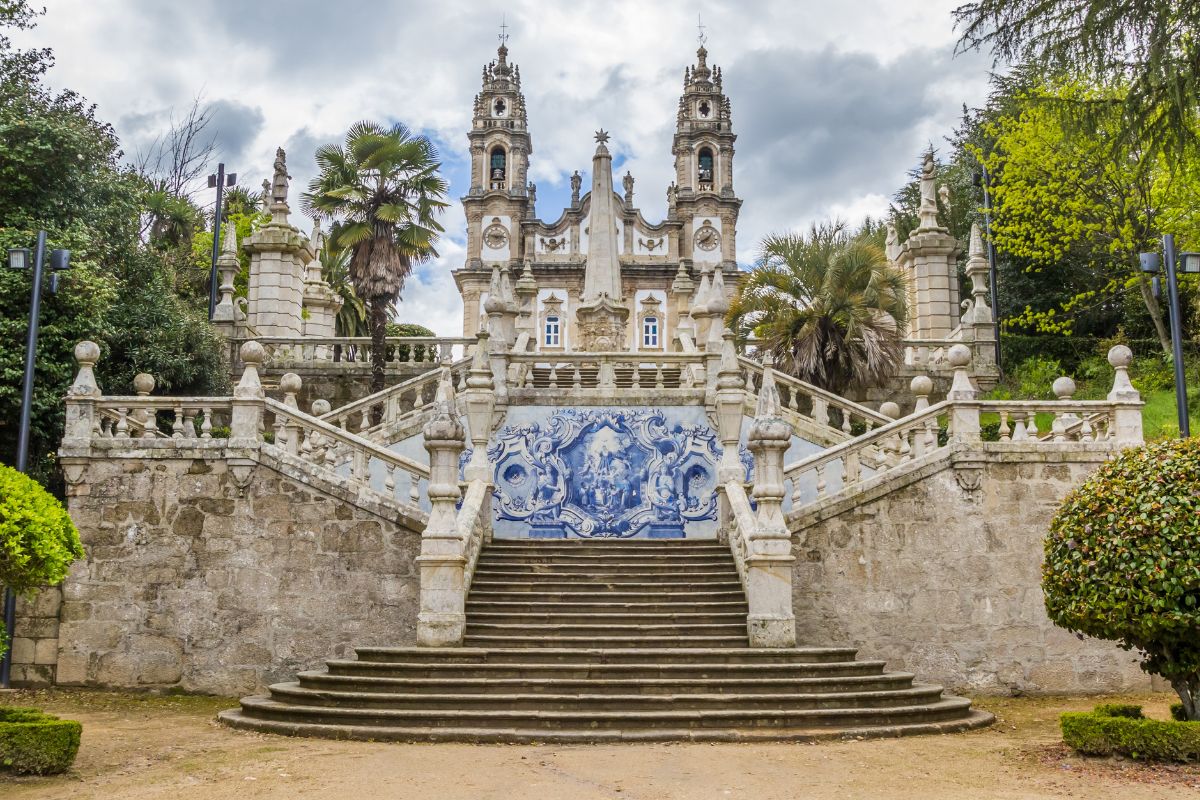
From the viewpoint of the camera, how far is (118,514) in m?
14.0

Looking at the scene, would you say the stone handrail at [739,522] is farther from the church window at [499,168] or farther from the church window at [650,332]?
the church window at [499,168]

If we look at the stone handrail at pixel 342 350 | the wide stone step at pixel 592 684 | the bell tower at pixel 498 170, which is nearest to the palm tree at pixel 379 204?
the stone handrail at pixel 342 350

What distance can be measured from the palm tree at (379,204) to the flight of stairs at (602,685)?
11309mm

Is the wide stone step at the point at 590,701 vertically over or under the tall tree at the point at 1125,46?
under

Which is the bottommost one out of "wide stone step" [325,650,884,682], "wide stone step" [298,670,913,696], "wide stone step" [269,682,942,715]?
"wide stone step" [269,682,942,715]

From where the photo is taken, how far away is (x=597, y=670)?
36.8ft

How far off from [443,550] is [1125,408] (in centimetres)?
973

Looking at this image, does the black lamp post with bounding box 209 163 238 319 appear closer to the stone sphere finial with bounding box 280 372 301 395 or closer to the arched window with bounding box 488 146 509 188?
the stone sphere finial with bounding box 280 372 301 395

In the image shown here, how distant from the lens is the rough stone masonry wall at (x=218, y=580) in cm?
1372

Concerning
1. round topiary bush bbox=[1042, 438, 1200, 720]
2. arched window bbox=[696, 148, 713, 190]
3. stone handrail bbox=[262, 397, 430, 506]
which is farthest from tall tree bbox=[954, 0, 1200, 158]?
arched window bbox=[696, 148, 713, 190]

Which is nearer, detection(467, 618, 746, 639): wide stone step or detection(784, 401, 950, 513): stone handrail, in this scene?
detection(467, 618, 746, 639): wide stone step

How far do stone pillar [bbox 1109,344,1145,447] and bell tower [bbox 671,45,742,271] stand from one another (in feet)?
139

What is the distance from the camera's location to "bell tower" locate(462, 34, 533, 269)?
194ft

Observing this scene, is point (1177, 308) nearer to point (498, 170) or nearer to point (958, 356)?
point (958, 356)
